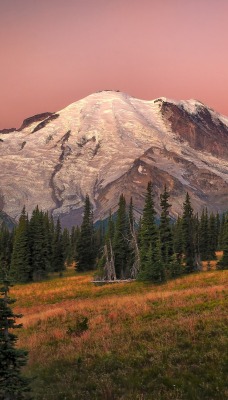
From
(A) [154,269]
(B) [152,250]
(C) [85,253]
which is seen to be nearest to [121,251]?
(B) [152,250]

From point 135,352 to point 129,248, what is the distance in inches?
1697

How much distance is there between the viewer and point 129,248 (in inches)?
2304

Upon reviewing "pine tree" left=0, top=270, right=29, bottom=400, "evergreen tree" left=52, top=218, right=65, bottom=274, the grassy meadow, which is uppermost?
"evergreen tree" left=52, top=218, right=65, bottom=274

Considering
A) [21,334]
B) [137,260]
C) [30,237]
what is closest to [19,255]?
[30,237]

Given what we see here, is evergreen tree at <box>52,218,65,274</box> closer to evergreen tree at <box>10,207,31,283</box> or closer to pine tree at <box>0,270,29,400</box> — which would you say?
evergreen tree at <box>10,207,31,283</box>

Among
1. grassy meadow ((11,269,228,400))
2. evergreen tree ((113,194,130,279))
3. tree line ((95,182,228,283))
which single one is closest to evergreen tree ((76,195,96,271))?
tree line ((95,182,228,283))

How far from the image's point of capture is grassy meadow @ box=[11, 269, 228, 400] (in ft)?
40.3

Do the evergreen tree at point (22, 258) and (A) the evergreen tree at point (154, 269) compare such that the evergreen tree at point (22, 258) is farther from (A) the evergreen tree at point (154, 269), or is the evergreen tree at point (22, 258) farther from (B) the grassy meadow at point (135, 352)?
(B) the grassy meadow at point (135, 352)

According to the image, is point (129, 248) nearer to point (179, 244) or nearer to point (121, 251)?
point (121, 251)

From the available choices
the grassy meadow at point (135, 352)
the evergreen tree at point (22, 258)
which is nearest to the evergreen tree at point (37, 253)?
the evergreen tree at point (22, 258)

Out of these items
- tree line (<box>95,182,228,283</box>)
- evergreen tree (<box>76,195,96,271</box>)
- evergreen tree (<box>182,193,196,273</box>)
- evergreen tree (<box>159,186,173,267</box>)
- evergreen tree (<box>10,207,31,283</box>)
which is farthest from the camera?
evergreen tree (<box>76,195,96,271</box>)

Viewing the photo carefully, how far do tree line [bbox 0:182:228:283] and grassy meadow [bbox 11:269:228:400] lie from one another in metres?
12.9

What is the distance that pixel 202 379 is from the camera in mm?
12312

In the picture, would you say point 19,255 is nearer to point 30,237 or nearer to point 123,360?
point 30,237
